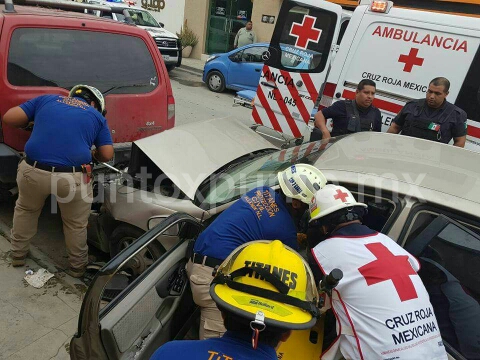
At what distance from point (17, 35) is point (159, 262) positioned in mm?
2692

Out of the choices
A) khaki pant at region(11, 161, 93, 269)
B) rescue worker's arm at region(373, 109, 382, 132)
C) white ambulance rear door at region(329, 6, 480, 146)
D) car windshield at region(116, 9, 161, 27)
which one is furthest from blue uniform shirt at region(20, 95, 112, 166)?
car windshield at region(116, 9, 161, 27)

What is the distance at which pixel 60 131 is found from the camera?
297cm

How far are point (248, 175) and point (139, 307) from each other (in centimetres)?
135

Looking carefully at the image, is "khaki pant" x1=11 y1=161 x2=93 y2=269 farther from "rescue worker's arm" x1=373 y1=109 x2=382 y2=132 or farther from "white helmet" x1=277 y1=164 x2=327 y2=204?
"rescue worker's arm" x1=373 y1=109 x2=382 y2=132

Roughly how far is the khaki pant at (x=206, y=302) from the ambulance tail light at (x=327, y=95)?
3.65m

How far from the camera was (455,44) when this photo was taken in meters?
4.23

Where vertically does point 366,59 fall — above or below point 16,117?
above

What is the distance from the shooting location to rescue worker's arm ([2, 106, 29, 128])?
10.2ft

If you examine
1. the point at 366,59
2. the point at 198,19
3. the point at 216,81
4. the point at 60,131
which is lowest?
the point at 216,81

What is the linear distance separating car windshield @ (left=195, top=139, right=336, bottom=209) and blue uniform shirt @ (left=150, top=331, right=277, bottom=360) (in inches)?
58.7

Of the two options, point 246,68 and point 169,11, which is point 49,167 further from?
point 169,11

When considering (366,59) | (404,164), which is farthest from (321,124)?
(404,164)

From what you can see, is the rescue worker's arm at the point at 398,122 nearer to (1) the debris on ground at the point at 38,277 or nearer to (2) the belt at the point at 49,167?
(2) the belt at the point at 49,167

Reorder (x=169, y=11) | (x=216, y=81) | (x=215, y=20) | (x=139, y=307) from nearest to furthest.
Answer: (x=139, y=307) < (x=216, y=81) < (x=215, y=20) < (x=169, y=11)
